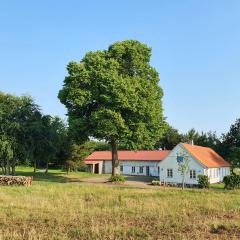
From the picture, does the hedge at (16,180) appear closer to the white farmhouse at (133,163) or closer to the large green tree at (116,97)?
the large green tree at (116,97)

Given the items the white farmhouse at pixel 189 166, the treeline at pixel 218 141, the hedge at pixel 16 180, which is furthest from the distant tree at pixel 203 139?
the hedge at pixel 16 180

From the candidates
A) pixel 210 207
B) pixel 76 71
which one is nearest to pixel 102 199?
pixel 210 207

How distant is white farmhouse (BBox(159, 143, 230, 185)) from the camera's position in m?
54.2

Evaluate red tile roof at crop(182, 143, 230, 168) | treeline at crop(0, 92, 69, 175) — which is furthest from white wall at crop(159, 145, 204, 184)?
treeline at crop(0, 92, 69, 175)

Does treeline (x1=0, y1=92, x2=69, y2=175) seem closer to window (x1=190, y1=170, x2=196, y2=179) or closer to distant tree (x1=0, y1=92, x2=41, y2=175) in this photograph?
distant tree (x1=0, y1=92, x2=41, y2=175)

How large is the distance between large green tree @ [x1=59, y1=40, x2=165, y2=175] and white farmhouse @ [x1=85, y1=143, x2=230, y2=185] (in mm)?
6054

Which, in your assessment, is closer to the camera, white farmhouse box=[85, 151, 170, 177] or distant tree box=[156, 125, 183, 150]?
white farmhouse box=[85, 151, 170, 177]

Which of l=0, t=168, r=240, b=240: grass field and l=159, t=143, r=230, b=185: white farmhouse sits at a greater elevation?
l=159, t=143, r=230, b=185: white farmhouse

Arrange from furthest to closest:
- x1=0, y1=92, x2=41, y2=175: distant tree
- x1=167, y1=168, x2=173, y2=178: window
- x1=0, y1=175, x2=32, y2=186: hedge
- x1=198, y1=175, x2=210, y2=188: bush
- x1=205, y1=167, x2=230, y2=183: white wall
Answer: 1. x1=167, y1=168, x2=173, y2=178: window
2. x1=205, y1=167, x2=230, y2=183: white wall
3. x1=0, y1=92, x2=41, y2=175: distant tree
4. x1=198, y1=175, x2=210, y2=188: bush
5. x1=0, y1=175, x2=32, y2=186: hedge

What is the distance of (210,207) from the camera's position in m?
22.5

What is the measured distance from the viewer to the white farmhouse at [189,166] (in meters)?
54.2

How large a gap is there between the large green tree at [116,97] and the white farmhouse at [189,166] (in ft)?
17.6

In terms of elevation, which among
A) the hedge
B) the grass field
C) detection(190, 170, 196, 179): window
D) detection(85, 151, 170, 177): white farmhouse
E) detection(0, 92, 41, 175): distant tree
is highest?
detection(0, 92, 41, 175): distant tree

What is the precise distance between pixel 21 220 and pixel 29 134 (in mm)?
37556
